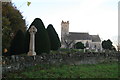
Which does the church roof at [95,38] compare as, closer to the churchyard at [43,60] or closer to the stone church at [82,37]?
the stone church at [82,37]

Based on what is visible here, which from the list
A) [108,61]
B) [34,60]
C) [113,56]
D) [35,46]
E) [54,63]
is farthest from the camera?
[113,56]

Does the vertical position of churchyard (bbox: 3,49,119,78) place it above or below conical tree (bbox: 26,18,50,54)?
below

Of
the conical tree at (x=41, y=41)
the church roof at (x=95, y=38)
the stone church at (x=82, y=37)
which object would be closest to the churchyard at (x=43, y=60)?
the conical tree at (x=41, y=41)

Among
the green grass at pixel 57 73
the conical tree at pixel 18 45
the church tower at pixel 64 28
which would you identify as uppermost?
the church tower at pixel 64 28

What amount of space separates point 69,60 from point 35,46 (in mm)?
2881

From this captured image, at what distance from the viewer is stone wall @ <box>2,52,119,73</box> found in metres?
10.8

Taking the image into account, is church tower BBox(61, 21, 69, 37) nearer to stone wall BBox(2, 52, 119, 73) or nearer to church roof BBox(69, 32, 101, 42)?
church roof BBox(69, 32, 101, 42)

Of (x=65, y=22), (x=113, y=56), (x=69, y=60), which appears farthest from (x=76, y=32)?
(x=69, y=60)

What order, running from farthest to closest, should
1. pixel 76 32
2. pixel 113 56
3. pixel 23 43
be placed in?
1. pixel 76 32
2. pixel 113 56
3. pixel 23 43

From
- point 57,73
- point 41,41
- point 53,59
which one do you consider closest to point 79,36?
point 41,41

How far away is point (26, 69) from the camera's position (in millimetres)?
11773

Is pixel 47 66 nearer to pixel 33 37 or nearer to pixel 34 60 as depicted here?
pixel 34 60

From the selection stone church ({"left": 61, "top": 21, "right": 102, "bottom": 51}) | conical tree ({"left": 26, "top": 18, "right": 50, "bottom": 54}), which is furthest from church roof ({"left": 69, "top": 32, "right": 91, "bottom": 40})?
conical tree ({"left": 26, "top": 18, "right": 50, "bottom": 54})

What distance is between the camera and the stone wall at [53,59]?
35.4ft
